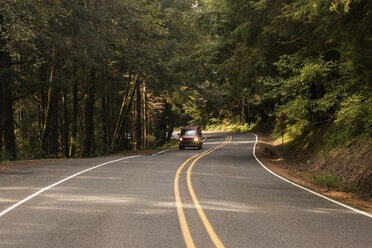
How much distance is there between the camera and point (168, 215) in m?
8.19

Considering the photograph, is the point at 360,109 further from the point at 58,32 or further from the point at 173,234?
the point at 58,32

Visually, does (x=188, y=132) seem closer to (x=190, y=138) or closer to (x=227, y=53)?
(x=190, y=138)

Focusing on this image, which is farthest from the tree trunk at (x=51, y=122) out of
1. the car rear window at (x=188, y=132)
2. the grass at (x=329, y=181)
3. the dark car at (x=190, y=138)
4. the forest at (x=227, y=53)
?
the grass at (x=329, y=181)

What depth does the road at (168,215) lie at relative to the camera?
21.1 ft

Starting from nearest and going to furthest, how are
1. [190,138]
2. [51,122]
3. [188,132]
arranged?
[51,122] → [190,138] → [188,132]

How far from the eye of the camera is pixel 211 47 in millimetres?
24984

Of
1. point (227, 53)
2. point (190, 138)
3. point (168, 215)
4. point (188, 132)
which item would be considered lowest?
point (168, 215)

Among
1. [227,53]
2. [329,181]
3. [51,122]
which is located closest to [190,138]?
[227,53]

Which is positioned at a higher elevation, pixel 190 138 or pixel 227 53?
pixel 227 53

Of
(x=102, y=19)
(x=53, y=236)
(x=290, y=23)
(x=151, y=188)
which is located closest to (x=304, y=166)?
(x=290, y=23)

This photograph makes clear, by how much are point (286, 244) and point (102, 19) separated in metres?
19.5

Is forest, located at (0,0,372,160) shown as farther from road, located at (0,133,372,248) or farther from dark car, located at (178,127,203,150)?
road, located at (0,133,372,248)

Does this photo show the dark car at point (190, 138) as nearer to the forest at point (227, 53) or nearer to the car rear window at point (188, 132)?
the car rear window at point (188, 132)

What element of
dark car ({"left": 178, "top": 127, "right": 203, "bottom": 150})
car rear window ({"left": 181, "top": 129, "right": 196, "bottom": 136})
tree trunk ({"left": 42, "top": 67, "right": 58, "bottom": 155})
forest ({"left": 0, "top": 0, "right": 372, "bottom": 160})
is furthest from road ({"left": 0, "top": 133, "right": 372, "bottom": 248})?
car rear window ({"left": 181, "top": 129, "right": 196, "bottom": 136})
